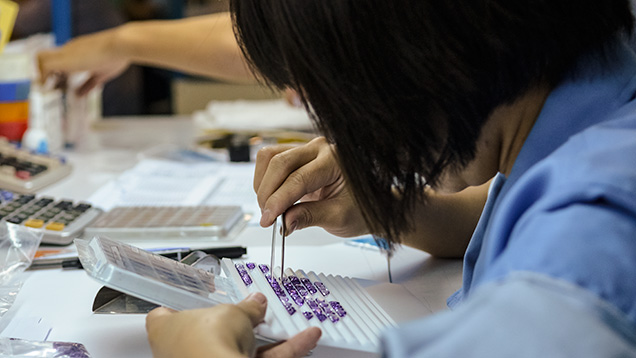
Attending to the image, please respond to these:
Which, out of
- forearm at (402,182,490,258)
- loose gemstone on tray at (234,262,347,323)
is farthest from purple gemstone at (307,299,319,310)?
forearm at (402,182,490,258)

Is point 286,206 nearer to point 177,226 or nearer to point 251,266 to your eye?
point 251,266

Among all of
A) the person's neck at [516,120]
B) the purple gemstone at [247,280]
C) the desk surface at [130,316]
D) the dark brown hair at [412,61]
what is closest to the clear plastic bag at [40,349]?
the desk surface at [130,316]

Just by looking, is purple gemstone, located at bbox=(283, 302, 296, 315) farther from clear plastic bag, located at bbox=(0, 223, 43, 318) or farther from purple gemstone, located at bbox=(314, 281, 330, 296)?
Result: clear plastic bag, located at bbox=(0, 223, 43, 318)

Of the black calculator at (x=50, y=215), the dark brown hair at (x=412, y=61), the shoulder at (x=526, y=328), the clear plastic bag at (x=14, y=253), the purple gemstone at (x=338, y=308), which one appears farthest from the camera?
the black calculator at (x=50, y=215)

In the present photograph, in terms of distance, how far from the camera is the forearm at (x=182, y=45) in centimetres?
149

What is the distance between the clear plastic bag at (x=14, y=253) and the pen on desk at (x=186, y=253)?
0.04m

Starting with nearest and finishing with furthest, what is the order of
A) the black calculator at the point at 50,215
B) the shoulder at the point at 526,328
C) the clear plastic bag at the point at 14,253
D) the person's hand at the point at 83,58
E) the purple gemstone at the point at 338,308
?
the shoulder at the point at 526,328, the purple gemstone at the point at 338,308, the clear plastic bag at the point at 14,253, the black calculator at the point at 50,215, the person's hand at the point at 83,58

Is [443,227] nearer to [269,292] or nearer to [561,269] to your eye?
[269,292]

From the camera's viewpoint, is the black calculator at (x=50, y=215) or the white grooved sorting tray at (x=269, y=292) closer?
the white grooved sorting tray at (x=269, y=292)

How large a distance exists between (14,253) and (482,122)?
496 millimetres

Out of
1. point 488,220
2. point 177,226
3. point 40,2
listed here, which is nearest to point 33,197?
point 177,226

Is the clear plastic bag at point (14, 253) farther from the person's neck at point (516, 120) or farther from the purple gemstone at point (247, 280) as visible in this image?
the person's neck at point (516, 120)

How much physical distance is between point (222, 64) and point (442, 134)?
1141 mm

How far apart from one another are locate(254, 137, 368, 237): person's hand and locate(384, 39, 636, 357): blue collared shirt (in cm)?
29
